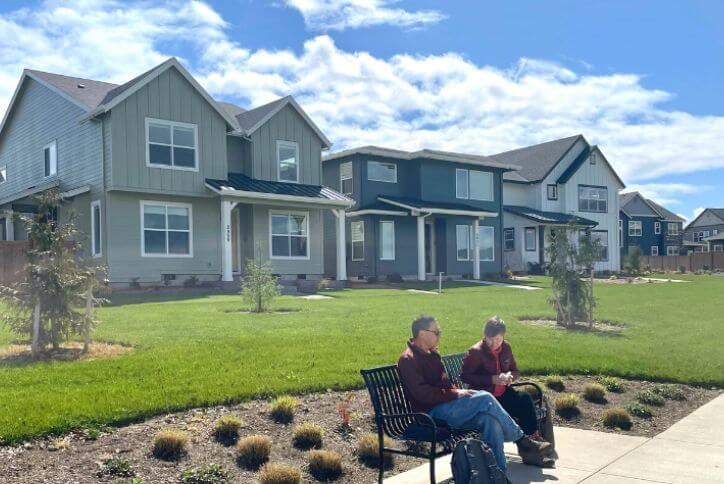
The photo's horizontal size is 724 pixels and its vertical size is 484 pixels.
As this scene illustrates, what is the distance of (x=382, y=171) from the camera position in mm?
32188

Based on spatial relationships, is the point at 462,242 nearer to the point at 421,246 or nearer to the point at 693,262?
the point at 421,246

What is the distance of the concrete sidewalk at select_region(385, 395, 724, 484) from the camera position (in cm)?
581

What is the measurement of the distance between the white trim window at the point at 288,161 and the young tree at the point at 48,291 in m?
16.4

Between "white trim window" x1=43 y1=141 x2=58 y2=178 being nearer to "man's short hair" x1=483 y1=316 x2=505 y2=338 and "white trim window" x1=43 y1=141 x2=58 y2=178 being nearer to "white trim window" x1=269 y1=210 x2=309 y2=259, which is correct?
"white trim window" x1=269 y1=210 x2=309 y2=259

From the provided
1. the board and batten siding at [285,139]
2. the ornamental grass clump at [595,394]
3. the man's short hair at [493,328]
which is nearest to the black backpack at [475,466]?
the man's short hair at [493,328]

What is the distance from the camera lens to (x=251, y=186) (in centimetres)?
2402

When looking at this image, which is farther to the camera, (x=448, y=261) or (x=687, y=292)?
(x=448, y=261)

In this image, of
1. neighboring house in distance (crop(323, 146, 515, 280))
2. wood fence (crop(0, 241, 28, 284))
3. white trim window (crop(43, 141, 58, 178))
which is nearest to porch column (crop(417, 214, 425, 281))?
neighboring house in distance (crop(323, 146, 515, 280))

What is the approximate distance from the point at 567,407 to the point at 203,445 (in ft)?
13.3

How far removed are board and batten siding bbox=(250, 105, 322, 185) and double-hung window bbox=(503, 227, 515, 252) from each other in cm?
1542

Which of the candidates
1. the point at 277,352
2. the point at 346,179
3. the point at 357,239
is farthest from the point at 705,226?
the point at 277,352

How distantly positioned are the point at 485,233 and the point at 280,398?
29.0m

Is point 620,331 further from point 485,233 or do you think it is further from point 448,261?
point 485,233

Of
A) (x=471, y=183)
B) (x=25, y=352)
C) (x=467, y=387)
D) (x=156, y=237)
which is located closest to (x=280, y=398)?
(x=467, y=387)
